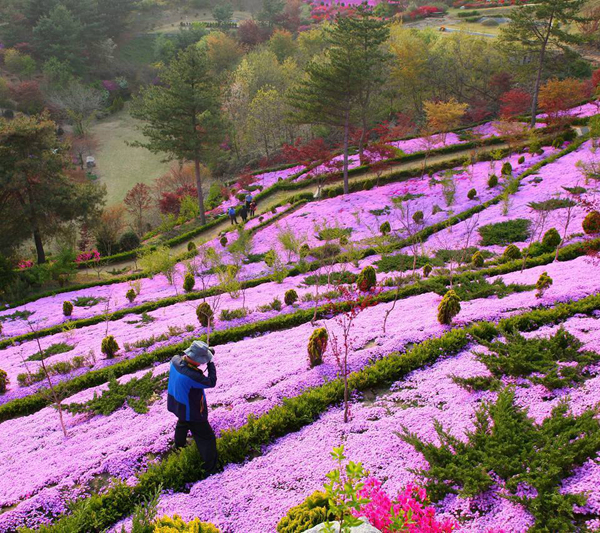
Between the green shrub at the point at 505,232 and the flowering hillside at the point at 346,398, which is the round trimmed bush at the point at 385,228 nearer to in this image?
the flowering hillside at the point at 346,398

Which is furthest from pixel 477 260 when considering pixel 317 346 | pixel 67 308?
pixel 67 308

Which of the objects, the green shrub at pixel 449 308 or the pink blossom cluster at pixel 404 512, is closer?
the pink blossom cluster at pixel 404 512

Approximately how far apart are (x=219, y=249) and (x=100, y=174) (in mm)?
31189

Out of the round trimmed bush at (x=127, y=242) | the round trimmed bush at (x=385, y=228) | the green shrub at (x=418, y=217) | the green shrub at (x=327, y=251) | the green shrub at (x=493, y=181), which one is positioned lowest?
the round trimmed bush at (x=127, y=242)

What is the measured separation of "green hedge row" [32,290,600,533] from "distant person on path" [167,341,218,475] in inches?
8.5

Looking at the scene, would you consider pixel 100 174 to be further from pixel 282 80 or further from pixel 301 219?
pixel 301 219

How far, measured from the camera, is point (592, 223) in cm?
1445

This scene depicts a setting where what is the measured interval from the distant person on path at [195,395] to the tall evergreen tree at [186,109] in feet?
78.6

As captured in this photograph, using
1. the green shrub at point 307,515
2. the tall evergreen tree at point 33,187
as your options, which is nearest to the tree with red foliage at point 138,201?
the tall evergreen tree at point 33,187

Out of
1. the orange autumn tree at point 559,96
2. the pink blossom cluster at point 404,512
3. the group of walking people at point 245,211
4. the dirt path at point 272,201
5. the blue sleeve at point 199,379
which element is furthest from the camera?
the group of walking people at point 245,211

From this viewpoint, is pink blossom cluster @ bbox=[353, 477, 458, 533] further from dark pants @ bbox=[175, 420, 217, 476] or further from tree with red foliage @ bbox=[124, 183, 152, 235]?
tree with red foliage @ bbox=[124, 183, 152, 235]

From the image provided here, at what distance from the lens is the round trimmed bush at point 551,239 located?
1439cm

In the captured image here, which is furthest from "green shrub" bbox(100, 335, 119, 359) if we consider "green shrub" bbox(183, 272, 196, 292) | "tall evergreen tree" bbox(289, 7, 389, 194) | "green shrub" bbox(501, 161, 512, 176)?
"green shrub" bbox(501, 161, 512, 176)

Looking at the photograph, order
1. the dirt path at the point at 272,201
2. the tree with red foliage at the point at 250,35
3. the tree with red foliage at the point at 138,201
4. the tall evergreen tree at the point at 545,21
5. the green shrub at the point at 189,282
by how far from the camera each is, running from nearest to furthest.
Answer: the green shrub at the point at 189,282 < the dirt path at the point at 272,201 < the tall evergreen tree at the point at 545,21 < the tree with red foliage at the point at 138,201 < the tree with red foliage at the point at 250,35
